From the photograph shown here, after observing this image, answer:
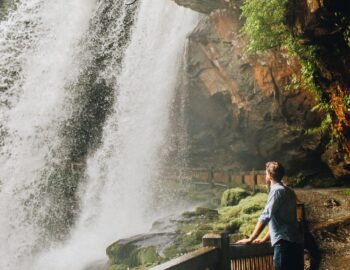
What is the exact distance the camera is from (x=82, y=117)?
27672 mm

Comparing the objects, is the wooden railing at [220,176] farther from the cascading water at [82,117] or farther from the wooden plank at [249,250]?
the wooden plank at [249,250]

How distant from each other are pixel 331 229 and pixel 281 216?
458 cm

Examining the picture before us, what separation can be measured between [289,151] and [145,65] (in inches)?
433

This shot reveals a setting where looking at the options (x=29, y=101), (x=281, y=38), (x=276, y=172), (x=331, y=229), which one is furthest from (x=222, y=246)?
(x=29, y=101)

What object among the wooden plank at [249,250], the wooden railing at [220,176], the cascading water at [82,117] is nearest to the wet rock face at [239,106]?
the wooden railing at [220,176]

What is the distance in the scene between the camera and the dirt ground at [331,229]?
7.09 meters

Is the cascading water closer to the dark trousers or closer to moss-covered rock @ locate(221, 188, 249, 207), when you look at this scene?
moss-covered rock @ locate(221, 188, 249, 207)

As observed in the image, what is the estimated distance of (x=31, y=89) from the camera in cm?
2473

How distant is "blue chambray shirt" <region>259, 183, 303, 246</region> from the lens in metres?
4.36

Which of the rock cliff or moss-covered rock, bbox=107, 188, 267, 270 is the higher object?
the rock cliff

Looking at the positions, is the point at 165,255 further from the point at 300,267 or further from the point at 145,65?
the point at 145,65

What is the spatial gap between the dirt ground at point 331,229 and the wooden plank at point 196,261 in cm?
320

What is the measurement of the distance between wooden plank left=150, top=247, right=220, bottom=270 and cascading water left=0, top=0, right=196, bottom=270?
11766 millimetres

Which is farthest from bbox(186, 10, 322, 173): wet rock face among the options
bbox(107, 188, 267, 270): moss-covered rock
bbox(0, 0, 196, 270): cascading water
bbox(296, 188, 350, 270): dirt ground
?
bbox(296, 188, 350, 270): dirt ground
